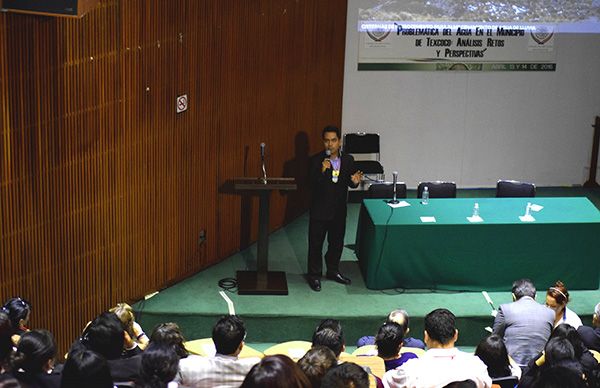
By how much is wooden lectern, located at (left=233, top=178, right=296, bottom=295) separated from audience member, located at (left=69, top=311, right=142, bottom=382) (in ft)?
9.52

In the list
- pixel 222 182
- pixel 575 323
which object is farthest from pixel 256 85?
pixel 575 323

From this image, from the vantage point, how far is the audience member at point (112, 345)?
16.2ft

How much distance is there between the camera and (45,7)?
5.87 m

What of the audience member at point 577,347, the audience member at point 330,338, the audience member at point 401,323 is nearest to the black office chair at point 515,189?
the audience member at point 401,323

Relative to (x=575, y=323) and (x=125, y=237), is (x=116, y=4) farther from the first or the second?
(x=575, y=323)

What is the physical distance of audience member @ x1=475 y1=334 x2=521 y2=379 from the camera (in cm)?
531

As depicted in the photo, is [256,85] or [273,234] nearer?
[256,85]

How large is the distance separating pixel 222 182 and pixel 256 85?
38.0 inches

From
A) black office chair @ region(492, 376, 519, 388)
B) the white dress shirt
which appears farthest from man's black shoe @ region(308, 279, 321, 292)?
the white dress shirt

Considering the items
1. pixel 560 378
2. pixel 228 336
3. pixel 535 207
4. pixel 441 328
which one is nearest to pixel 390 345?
pixel 441 328

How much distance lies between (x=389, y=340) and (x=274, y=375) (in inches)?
70.1

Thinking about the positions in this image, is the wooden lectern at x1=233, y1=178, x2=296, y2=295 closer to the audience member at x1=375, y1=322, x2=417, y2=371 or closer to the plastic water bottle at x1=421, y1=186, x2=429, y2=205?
the plastic water bottle at x1=421, y1=186, x2=429, y2=205

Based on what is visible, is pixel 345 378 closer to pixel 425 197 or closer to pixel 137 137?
pixel 137 137

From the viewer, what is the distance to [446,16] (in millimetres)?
10641
